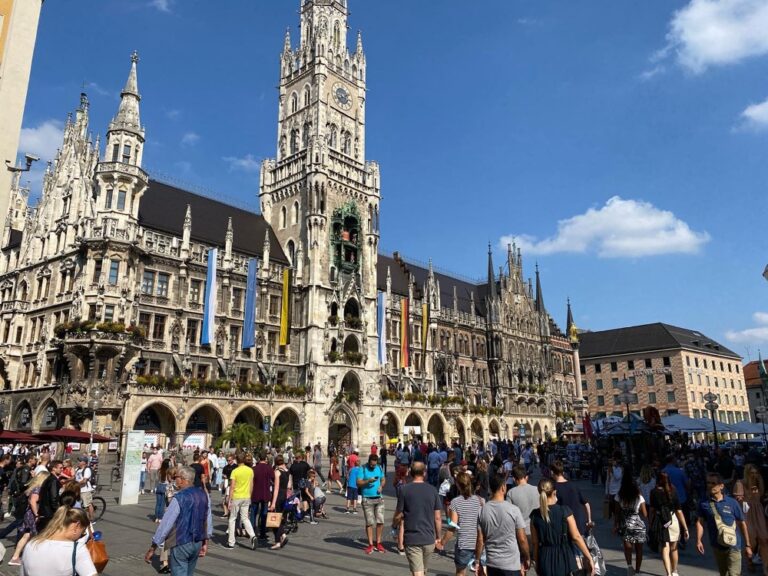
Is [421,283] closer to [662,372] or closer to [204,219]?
[204,219]

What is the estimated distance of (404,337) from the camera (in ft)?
178

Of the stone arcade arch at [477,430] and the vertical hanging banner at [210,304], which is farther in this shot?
the stone arcade arch at [477,430]

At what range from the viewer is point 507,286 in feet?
230

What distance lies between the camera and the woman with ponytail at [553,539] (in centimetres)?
624

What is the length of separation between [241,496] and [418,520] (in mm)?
5796

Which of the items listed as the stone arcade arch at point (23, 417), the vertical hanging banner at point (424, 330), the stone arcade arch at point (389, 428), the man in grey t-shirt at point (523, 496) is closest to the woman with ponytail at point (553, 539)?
the man in grey t-shirt at point (523, 496)

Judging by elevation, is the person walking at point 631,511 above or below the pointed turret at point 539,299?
below

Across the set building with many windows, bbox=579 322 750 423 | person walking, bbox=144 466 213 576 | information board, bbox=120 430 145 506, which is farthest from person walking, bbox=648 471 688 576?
building with many windows, bbox=579 322 750 423

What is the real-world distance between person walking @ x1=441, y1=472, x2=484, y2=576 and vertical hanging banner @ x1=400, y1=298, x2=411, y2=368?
45.5 metres

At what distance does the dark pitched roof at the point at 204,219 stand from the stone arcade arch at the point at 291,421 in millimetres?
12703

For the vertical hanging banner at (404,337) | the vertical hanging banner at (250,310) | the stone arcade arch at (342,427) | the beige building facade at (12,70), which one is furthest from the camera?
the vertical hanging banner at (404,337)

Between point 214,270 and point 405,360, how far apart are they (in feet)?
69.9

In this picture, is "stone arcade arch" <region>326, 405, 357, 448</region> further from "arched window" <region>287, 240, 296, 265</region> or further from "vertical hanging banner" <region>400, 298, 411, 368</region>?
"arched window" <region>287, 240, 296, 265</region>

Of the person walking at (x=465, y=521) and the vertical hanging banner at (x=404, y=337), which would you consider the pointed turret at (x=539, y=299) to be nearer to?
the vertical hanging banner at (x=404, y=337)
